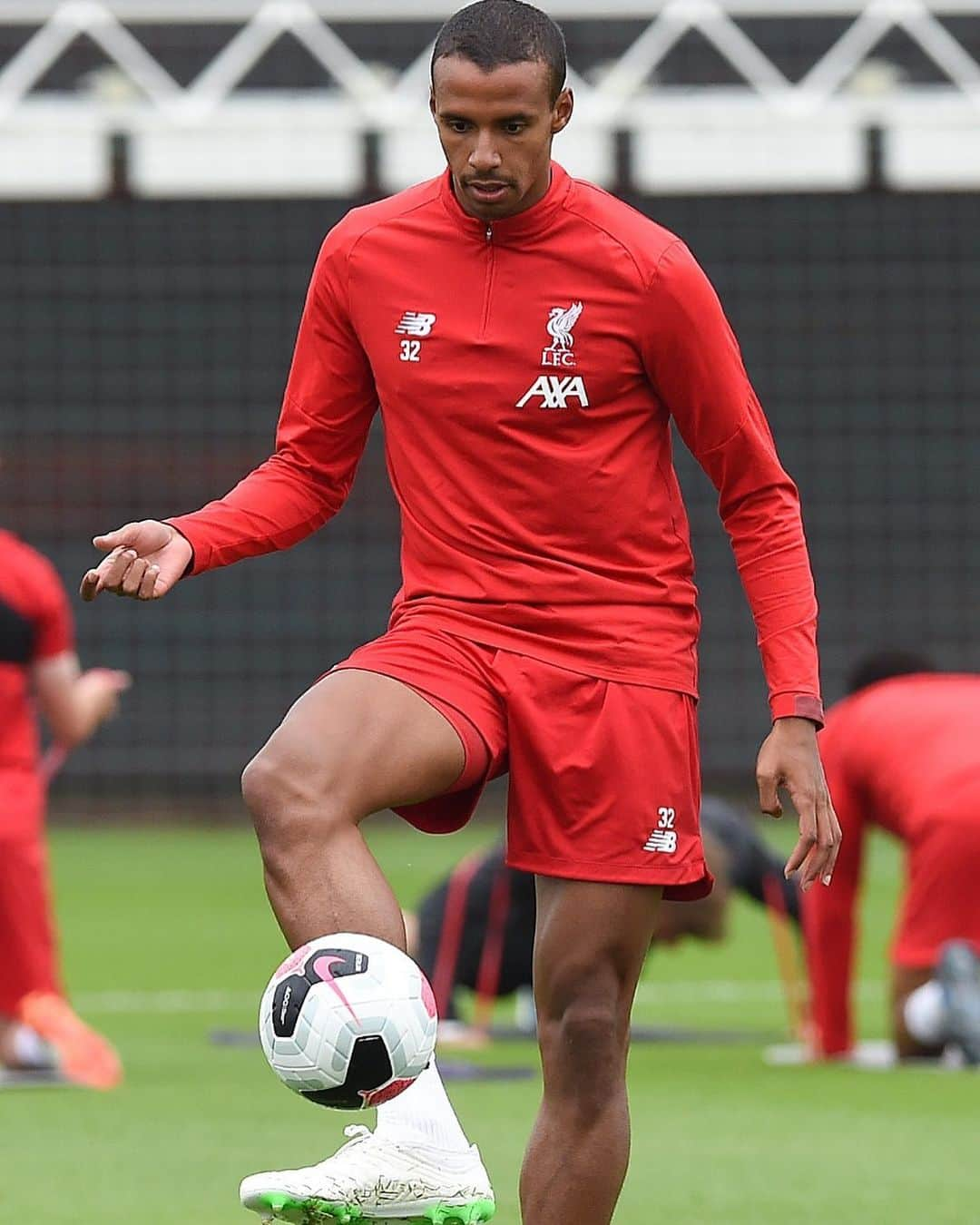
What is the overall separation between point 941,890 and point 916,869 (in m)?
0.12

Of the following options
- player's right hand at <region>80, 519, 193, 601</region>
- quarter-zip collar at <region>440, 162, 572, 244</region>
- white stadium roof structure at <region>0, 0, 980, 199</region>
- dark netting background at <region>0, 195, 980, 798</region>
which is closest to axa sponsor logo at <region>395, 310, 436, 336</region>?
quarter-zip collar at <region>440, 162, 572, 244</region>

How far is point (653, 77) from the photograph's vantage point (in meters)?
17.8

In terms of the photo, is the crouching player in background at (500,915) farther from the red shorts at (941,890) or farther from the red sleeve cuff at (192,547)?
the red sleeve cuff at (192,547)

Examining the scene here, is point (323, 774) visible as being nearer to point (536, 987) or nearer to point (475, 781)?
point (475, 781)

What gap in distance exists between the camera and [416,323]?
4.93 m

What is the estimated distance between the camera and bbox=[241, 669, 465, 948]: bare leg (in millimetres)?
4391

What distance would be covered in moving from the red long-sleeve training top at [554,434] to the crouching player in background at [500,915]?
533 centimetres

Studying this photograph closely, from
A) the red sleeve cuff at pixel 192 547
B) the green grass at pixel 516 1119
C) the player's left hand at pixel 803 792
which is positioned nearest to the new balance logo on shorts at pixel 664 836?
the player's left hand at pixel 803 792

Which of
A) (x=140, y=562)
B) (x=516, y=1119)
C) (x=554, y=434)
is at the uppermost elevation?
(x=554, y=434)

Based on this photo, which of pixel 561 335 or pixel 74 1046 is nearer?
pixel 561 335

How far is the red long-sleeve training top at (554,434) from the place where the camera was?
490 centimetres

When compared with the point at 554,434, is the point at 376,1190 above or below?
below

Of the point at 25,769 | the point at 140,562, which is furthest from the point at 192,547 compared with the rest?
the point at 25,769

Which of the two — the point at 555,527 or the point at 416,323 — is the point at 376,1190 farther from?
the point at 416,323
